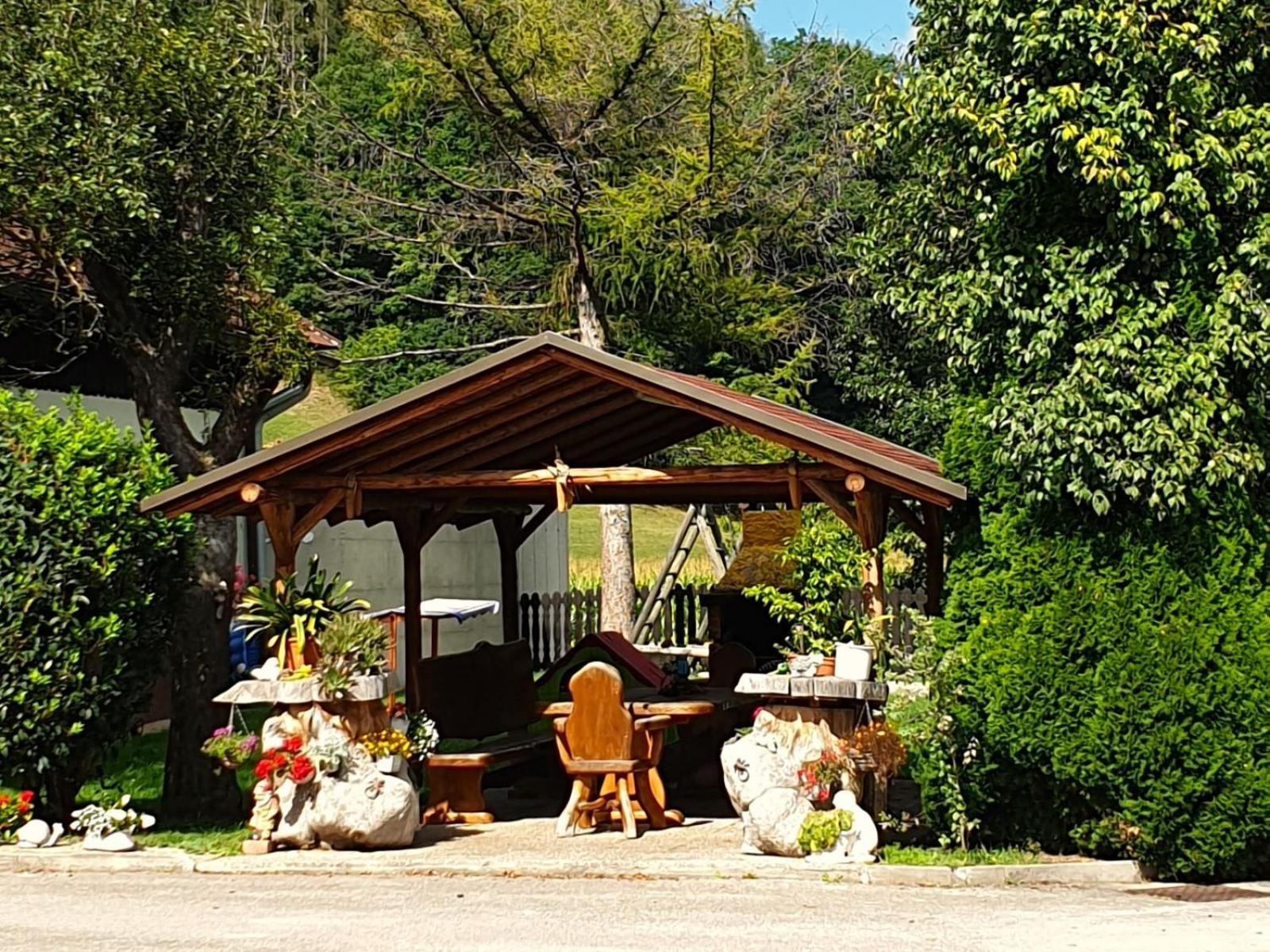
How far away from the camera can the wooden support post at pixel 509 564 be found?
49.6 feet

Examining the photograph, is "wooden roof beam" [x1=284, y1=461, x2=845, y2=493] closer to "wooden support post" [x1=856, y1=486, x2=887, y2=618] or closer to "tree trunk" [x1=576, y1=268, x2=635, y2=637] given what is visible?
"wooden support post" [x1=856, y1=486, x2=887, y2=618]

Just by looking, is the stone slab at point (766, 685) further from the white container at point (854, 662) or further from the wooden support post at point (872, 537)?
the wooden support post at point (872, 537)

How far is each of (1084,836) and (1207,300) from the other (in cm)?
323

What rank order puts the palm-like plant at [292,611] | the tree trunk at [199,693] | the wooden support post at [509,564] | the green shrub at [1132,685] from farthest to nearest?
the wooden support post at [509,564], the tree trunk at [199,693], the palm-like plant at [292,611], the green shrub at [1132,685]

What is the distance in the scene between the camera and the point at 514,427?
11.7 meters

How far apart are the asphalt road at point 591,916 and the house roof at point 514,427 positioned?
2.48m

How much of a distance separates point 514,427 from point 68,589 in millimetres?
3206

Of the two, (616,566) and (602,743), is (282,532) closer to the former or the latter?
(602,743)

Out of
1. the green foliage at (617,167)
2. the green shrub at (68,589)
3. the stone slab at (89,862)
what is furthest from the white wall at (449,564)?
the stone slab at (89,862)

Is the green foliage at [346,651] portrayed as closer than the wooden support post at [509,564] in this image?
Yes

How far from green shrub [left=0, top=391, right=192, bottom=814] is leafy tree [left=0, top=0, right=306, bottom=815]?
100 cm

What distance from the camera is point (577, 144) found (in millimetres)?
22703

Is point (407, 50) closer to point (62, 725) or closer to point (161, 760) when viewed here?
point (161, 760)

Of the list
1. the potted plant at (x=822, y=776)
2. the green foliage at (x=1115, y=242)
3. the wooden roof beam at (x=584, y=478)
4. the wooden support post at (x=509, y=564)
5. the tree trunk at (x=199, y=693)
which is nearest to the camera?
the green foliage at (x=1115, y=242)
